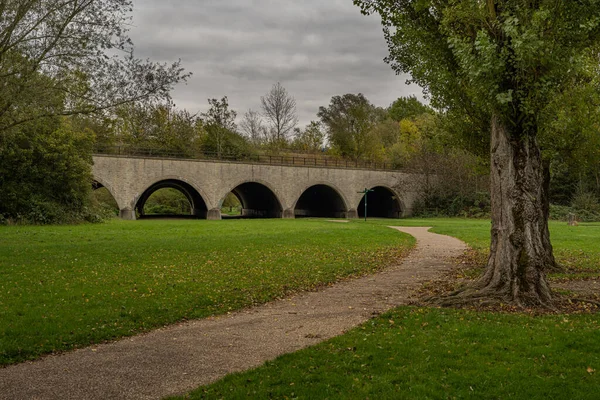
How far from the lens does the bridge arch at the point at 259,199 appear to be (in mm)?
44422

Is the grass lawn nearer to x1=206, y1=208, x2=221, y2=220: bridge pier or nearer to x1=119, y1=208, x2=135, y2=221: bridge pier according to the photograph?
x1=119, y1=208, x2=135, y2=221: bridge pier

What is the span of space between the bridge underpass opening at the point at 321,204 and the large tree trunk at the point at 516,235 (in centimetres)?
3826

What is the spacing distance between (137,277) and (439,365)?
7.55 m

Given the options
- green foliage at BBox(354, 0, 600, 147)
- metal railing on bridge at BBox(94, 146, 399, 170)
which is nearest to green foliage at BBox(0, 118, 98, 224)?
metal railing on bridge at BBox(94, 146, 399, 170)

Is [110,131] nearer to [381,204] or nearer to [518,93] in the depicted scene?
[381,204]

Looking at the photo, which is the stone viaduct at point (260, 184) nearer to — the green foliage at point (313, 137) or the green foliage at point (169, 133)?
the green foliage at point (169, 133)

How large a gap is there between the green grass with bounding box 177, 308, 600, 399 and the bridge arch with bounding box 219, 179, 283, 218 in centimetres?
3643

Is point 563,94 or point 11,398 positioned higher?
point 563,94

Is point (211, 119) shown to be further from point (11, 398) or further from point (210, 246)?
point (11, 398)

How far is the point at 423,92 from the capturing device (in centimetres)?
1445

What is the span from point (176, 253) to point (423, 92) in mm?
9155

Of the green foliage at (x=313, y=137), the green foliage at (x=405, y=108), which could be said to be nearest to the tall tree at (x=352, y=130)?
the green foliage at (x=313, y=137)

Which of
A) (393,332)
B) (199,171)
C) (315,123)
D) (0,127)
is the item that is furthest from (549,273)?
(315,123)

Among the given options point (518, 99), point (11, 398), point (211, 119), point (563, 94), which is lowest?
point (11, 398)
